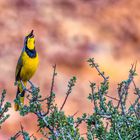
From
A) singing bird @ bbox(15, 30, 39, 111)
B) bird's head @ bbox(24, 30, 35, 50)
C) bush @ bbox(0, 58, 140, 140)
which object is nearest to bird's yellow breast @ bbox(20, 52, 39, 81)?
singing bird @ bbox(15, 30, 39, 111)

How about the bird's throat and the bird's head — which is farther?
the bird's head

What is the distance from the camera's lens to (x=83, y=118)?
6.15 feet

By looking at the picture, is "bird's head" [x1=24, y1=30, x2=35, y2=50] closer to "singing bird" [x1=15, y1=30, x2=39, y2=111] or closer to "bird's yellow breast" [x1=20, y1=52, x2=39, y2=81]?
"singing bird" [x1=15, y1=30, x2=39, y2=111]

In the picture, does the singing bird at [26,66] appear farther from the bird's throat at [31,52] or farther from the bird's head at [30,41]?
the bird's head at [30,41]

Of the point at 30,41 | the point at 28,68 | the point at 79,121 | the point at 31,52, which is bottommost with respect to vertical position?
the point at 79,121

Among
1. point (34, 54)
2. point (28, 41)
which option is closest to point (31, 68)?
point (34, 54)

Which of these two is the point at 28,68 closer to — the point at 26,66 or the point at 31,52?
the point at 26,66

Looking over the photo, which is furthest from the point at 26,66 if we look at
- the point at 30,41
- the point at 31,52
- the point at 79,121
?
the point at 79,121

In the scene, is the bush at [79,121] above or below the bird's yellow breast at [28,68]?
below

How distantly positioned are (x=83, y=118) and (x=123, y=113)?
16 cm

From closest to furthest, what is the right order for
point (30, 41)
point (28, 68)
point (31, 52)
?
point (28, 68)
point (31, 52)
point (30, 41)

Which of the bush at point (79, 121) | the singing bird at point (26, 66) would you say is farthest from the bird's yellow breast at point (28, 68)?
the bush at point (79, 121)

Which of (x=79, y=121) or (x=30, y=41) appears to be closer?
(x=79, y=121)

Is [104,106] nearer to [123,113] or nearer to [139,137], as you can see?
[123,113]
